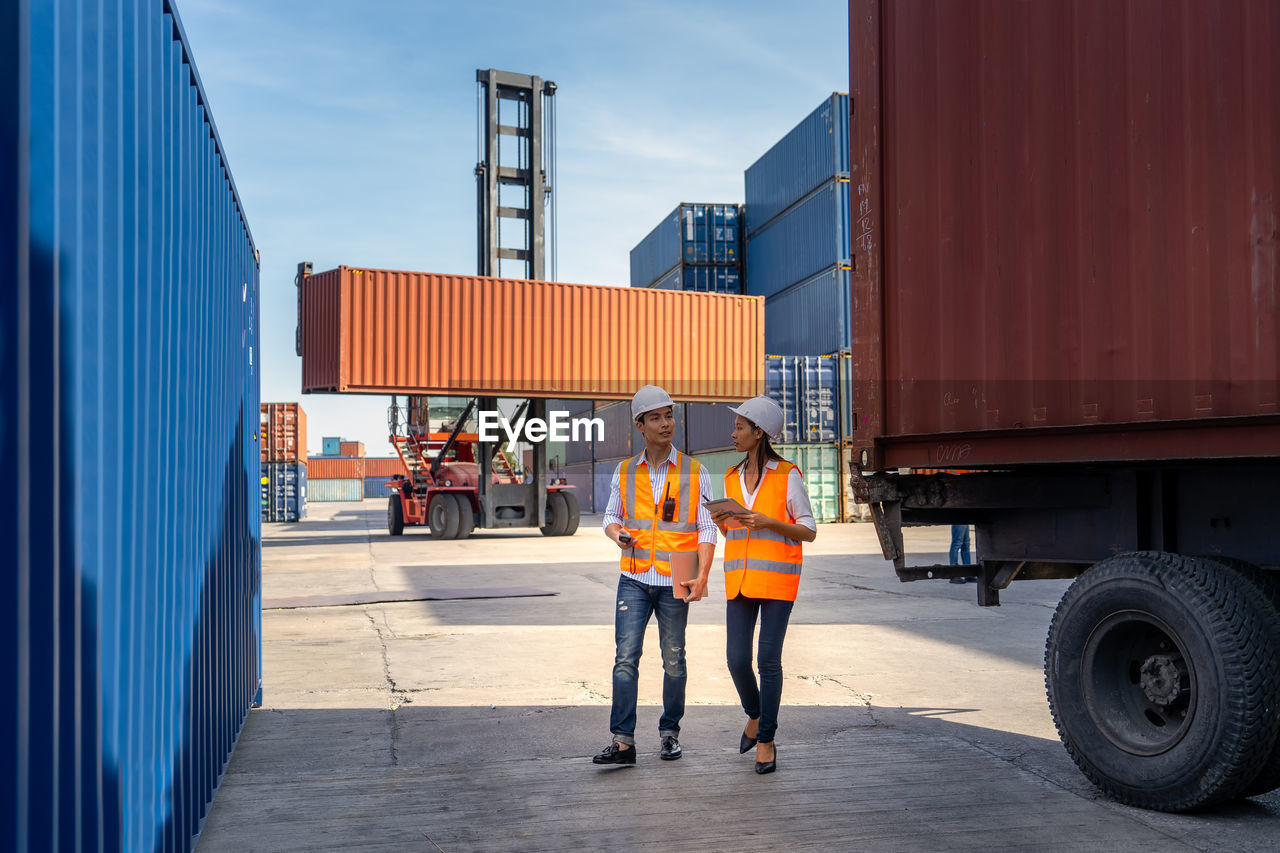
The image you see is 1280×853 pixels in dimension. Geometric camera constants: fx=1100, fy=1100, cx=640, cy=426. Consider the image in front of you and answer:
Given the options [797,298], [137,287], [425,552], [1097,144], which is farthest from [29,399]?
[797,298]

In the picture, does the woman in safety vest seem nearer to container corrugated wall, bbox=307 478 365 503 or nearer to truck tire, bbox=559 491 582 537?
truck tire, bbox=559 491 582 537

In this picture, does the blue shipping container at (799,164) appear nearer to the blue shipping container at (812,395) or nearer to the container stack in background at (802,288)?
the container stack in background at (802,288)

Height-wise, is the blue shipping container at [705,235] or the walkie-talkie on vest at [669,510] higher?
the blue shipping container at [705,235]

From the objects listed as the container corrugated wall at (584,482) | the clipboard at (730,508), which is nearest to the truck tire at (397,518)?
the container corrugated wall at (584,482)

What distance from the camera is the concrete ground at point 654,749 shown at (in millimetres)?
3924

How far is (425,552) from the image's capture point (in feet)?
63.3

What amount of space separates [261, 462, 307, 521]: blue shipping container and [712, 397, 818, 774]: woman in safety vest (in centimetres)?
3485

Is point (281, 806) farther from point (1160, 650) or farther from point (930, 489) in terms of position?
point (1160, 650)

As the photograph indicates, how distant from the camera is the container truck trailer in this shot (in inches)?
151

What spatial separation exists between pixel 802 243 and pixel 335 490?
56.6 metres

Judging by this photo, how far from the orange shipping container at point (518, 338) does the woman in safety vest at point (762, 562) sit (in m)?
17.5

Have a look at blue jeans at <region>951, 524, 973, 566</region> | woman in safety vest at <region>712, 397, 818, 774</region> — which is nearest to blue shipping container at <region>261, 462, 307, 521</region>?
blue jeans at <region>951, 524, 973, 566</region>

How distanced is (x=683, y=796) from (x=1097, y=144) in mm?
3054
